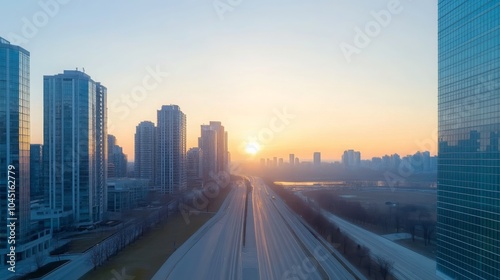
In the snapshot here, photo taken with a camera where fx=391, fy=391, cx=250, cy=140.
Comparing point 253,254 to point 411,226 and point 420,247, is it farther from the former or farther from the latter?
point 411,226

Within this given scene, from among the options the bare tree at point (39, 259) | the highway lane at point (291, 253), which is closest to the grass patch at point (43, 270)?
the bare tree at point (39, 259)

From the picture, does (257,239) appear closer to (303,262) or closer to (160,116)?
(303,262)

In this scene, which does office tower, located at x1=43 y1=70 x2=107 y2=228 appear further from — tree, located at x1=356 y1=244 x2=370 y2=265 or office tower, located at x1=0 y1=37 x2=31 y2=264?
tree, located at x1=356 y1=244 x2=370 y2=265

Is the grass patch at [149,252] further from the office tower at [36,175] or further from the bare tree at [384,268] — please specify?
the office tower at [36,175]

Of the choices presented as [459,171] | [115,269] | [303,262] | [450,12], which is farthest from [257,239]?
[450,12]

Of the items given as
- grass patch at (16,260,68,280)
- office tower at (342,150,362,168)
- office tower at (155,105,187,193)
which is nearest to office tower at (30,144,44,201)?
office tower at (155,105,187,193)
